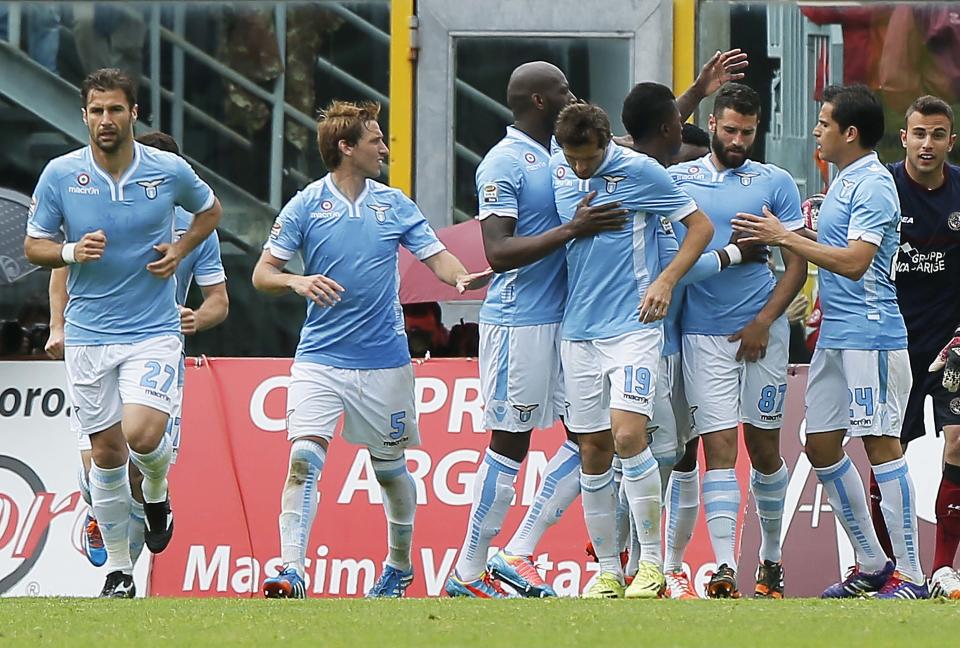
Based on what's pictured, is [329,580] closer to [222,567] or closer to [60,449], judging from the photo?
[222,567]

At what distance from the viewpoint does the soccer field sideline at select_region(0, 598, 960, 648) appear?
658cm

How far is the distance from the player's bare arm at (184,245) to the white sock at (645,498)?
96.4 inches

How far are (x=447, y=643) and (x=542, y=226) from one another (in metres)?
3.26

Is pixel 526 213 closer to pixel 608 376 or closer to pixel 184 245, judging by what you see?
pixel 608 376

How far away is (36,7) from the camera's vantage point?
51.0ft

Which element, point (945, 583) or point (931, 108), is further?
point (931, 108)

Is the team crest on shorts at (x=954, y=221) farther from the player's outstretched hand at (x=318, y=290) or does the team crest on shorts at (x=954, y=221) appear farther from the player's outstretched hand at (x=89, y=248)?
the player's outstretched hand at (x=89, y=248)

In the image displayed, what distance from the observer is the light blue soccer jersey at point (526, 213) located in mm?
9180

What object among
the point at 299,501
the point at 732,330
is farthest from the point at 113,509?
the point at 732,330

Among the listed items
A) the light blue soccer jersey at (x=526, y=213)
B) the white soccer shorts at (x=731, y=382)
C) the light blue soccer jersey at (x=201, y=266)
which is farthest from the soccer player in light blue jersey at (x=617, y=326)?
the light blue soccer jersey at (x=201, y=266)

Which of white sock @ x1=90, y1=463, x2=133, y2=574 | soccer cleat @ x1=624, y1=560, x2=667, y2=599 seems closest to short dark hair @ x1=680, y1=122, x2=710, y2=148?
soccer cleat @ x1=624, y1=560, x2=667, y2=599

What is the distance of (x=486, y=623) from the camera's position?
23.4 ft

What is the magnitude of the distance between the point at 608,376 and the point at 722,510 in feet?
3.25

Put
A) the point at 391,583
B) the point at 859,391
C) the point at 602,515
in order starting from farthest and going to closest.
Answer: the point at 391,583
the point at 859,391
the point at 602,515
